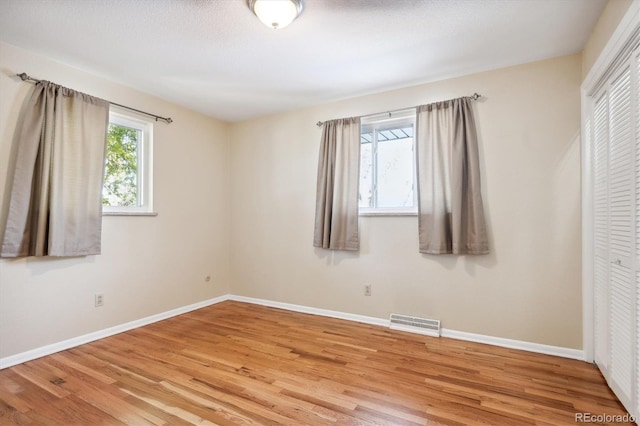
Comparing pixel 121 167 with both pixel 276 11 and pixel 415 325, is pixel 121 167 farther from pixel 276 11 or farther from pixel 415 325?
pixel 415 325

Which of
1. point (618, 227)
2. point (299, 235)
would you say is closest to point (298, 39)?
point (299, 235)

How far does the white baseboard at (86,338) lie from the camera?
239cm

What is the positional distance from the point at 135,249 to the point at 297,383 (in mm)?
2285

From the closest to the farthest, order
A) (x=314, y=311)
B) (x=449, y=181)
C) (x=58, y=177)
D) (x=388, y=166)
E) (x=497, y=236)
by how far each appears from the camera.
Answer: (x=58, y=177) < (x=497, y=236) < (x=449, y=181) < (x=388, y=166) < (x=314, y=311)

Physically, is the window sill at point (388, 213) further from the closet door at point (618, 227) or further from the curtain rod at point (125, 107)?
the curtain rod at point (125, 107)

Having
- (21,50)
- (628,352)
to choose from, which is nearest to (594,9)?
(628,352)

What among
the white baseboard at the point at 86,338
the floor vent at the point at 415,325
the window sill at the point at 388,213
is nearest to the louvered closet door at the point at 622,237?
the floor vent at the point at 415,325

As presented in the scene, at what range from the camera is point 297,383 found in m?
2.10

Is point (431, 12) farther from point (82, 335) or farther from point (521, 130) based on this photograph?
point (82, 335)

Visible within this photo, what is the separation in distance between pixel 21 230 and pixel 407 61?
3410 millimetres

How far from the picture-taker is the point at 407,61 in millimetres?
2688

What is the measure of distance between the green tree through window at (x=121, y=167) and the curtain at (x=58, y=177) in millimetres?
256

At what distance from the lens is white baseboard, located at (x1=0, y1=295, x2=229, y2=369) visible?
2.39 m

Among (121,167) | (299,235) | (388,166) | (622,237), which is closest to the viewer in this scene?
(622,237)
